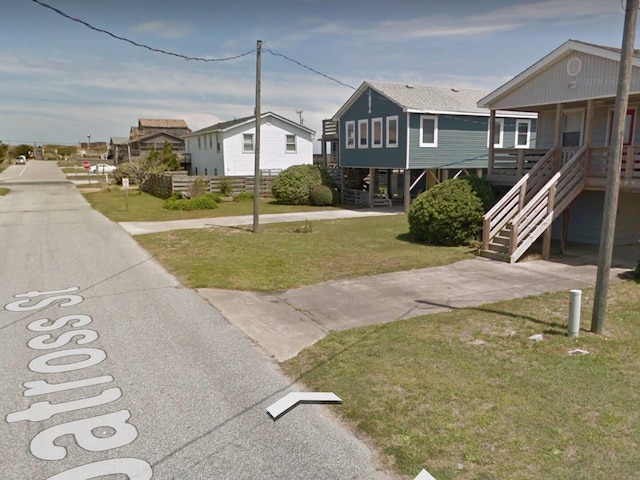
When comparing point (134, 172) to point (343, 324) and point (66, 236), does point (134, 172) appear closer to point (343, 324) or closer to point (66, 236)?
point (66, 236)

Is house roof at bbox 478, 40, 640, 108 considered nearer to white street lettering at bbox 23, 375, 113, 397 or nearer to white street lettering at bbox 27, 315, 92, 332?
white street lettering at bbox 23, 375, 113, 397

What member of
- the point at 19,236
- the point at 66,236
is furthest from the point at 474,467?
the point at 19,236

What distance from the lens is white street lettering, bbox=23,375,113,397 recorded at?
452 centimetres

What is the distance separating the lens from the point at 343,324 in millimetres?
6469

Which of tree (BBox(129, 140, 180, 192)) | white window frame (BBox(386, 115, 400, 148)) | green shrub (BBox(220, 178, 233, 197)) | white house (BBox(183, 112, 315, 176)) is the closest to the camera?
white window frame (BBox(386, 115, 400, 148))

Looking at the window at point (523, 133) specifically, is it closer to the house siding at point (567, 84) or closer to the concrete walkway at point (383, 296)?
the house siding at point (567, 84)

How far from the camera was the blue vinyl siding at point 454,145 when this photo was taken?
20484 millimetres

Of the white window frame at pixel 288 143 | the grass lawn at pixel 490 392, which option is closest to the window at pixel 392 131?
the white window frame at pixel 288 143

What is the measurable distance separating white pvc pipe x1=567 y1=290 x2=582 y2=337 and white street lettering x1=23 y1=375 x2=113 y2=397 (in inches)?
211

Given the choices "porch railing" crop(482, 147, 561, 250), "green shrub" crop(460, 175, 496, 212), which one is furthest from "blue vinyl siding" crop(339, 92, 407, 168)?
"porch railing" crop(482, 147, 561, 250)

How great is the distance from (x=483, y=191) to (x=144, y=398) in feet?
35.3

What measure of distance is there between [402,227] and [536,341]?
10594mm

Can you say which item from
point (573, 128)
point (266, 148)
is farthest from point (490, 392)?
point (266, 148)

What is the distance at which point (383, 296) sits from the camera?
782cm
